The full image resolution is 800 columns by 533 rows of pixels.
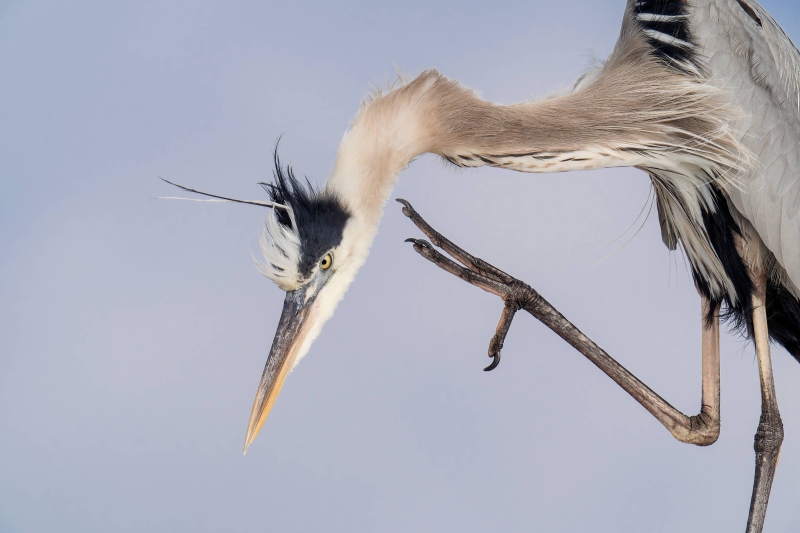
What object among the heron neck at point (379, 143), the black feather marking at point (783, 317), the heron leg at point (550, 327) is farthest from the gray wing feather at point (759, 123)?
the heron neck at point (379, 143)

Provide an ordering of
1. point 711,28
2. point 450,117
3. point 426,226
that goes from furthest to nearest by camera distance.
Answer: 1. point 426,226
2. point 711,28
3. point 450,117

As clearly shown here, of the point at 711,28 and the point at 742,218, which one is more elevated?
the point at 711,28

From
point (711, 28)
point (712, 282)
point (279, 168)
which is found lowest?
point (279, 168)

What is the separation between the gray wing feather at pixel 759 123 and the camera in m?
2.12

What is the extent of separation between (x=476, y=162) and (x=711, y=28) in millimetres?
739

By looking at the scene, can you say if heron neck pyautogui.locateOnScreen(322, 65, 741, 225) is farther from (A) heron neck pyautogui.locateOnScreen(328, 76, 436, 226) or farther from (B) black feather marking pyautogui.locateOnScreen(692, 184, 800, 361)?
(B) black feather marking pyautogui.locateOnScreen(692, 184, 800, 361)

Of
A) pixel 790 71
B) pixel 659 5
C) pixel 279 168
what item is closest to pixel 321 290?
pixel 279 168

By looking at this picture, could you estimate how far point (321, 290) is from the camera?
207 cm

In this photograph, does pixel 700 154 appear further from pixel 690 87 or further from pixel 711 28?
pixel 711 28

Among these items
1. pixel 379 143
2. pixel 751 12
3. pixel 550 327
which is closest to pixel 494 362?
pixel 550 327

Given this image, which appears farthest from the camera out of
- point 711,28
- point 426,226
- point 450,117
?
point 426,226

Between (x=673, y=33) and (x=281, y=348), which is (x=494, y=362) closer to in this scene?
(x=281, y=348)

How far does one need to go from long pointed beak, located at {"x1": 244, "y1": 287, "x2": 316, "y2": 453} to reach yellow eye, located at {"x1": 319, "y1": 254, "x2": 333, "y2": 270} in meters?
0.08

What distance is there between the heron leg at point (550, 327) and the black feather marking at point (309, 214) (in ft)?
1.30
